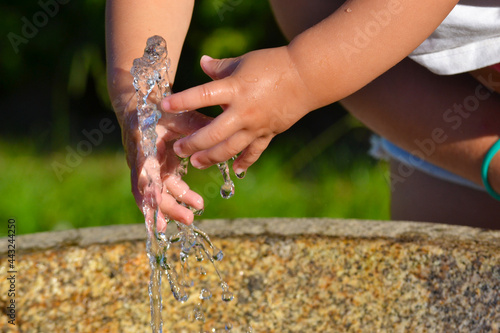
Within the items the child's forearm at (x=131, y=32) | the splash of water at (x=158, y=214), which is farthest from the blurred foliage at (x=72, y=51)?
the splash of water at (x=158, y=214)

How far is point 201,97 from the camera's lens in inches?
32.9

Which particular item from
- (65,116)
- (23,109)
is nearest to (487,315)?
(65,116)

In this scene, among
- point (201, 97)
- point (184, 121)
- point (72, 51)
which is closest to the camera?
point (201, 97)

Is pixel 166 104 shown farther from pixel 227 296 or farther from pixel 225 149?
pixel 227 296

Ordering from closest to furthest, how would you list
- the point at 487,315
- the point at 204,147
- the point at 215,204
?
the point at 204,147 → the point at 487,315 → the point at 215,204

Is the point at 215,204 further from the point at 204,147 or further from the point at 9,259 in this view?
the point at 204,147

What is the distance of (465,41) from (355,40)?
0.34 metres

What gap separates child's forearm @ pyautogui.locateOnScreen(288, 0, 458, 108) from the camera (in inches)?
34.9

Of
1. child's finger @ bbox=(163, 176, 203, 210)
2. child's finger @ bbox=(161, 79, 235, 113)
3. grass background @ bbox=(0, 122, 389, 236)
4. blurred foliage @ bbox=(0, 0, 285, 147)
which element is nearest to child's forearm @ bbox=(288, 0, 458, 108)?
child's finger @ bbox=(161, 79, 235, 113)

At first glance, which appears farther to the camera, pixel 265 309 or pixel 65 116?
pixel 65 116

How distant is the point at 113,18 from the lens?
43.2 inches

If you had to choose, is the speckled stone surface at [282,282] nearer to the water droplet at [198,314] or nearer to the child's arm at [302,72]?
the water droplet at [198,314]

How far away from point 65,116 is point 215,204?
108 centimetres

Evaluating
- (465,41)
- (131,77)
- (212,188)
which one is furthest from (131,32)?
(212,188)
